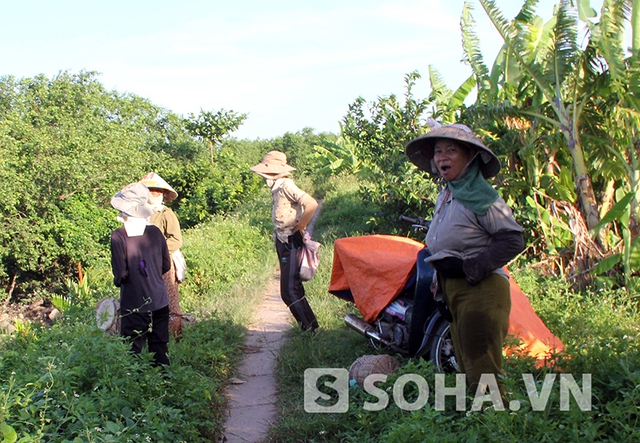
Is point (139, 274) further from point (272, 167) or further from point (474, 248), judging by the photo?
point (474, 248)

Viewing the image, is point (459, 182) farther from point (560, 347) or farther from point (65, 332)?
point (65, 332)

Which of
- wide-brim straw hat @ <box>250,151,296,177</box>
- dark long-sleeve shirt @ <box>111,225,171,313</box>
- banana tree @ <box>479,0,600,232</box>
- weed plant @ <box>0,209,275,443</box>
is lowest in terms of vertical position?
weed plant @ <box>0,209,275,443</box>

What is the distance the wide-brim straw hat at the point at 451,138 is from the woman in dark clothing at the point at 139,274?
2.27 m

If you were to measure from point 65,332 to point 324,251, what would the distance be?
5.22 m

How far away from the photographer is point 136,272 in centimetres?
485

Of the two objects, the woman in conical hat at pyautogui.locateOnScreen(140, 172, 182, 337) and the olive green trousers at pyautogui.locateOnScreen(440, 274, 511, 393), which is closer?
the olive green trousers at pyautogui.locateOnScreen(440, 274, 511, 393)

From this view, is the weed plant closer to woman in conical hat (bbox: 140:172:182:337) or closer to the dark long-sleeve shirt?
woman in conical hat (bbox: 140:172:182:337)

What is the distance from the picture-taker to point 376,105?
34.9 ft

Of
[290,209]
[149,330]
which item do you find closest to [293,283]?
[290,209]

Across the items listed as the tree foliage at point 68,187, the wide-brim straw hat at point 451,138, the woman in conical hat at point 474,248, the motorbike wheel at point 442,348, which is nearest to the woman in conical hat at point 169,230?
the motorbike wheel at point 442,348

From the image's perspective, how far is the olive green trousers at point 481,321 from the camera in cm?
357

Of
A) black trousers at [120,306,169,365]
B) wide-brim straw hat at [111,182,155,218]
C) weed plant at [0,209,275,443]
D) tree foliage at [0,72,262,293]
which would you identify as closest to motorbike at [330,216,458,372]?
weed plant at [0,209,275,443]

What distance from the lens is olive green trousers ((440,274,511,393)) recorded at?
357 centimetres

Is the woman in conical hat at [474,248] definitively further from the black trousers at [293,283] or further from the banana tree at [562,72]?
the banana tree at [562,72]
